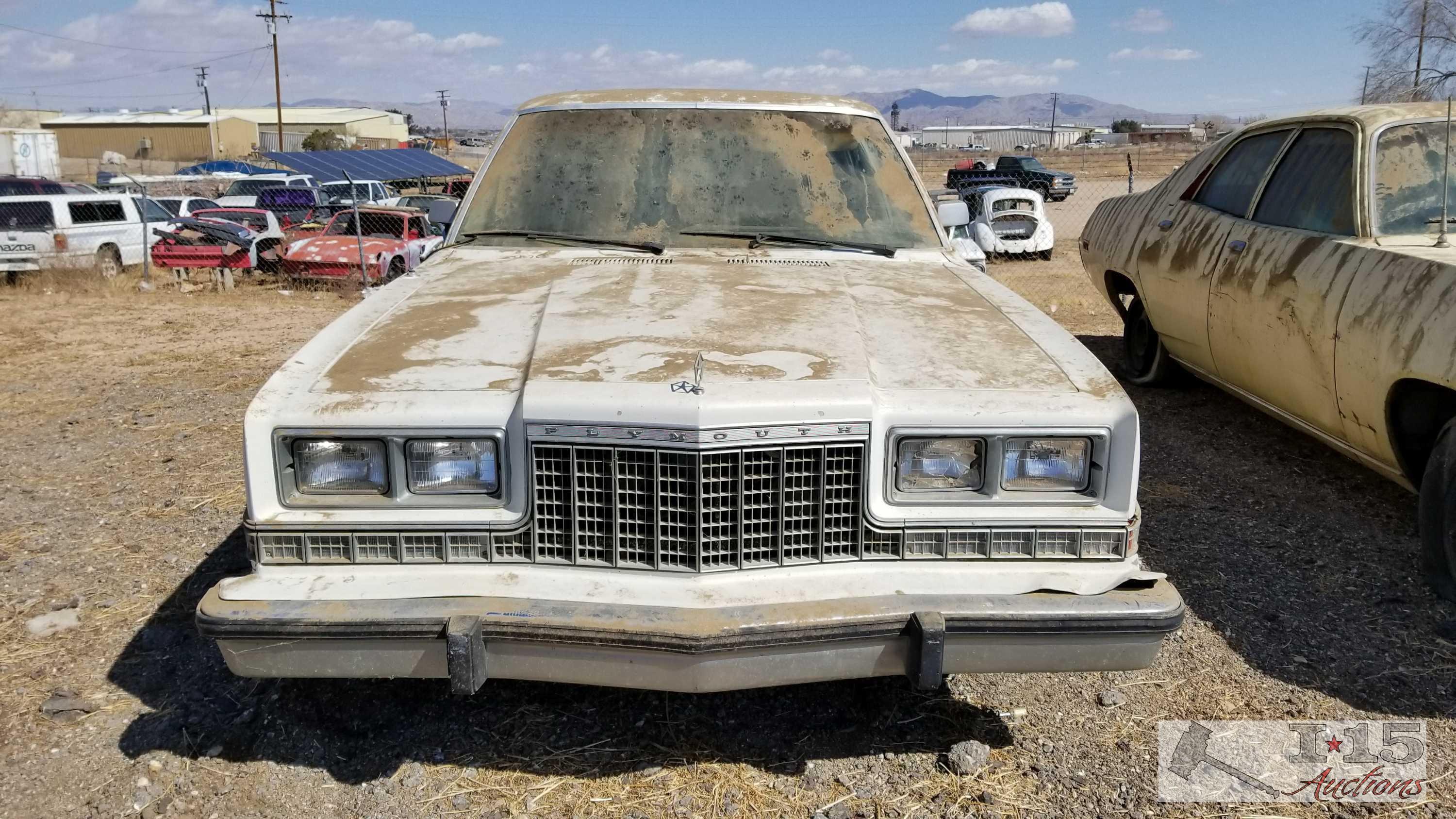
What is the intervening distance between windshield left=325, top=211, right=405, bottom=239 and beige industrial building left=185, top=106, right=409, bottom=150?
52964mm

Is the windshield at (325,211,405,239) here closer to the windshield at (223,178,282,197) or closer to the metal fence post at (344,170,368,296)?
the metal fence post at (344,170,368,296)

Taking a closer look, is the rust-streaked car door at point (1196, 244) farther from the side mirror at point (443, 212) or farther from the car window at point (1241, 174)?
the side mirror at point (443, 212)

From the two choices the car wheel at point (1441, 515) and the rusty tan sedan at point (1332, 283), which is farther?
the rusty tan sedan at point (1332, 283)

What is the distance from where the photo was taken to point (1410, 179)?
15.0 feet

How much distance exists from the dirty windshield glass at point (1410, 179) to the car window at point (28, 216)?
15.8m

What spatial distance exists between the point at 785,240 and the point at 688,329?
1.16m

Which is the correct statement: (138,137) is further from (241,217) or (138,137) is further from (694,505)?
(694,505)

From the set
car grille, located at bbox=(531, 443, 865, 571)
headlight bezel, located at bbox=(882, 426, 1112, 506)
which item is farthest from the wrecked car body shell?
car grille, located at bbox=(531, 443, 865, 571)

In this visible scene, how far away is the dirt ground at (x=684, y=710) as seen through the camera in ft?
9.22

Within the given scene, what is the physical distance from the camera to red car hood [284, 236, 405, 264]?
45.4 feet

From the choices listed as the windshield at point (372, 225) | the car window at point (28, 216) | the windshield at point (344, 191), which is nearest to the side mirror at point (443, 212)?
the windshield at point (372, 225)

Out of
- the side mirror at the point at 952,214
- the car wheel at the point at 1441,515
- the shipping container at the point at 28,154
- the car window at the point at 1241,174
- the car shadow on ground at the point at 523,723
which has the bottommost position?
the car shadow on ground at the point at 523,723

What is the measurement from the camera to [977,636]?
2.51 metres

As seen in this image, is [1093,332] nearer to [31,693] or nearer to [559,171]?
[559,171]
